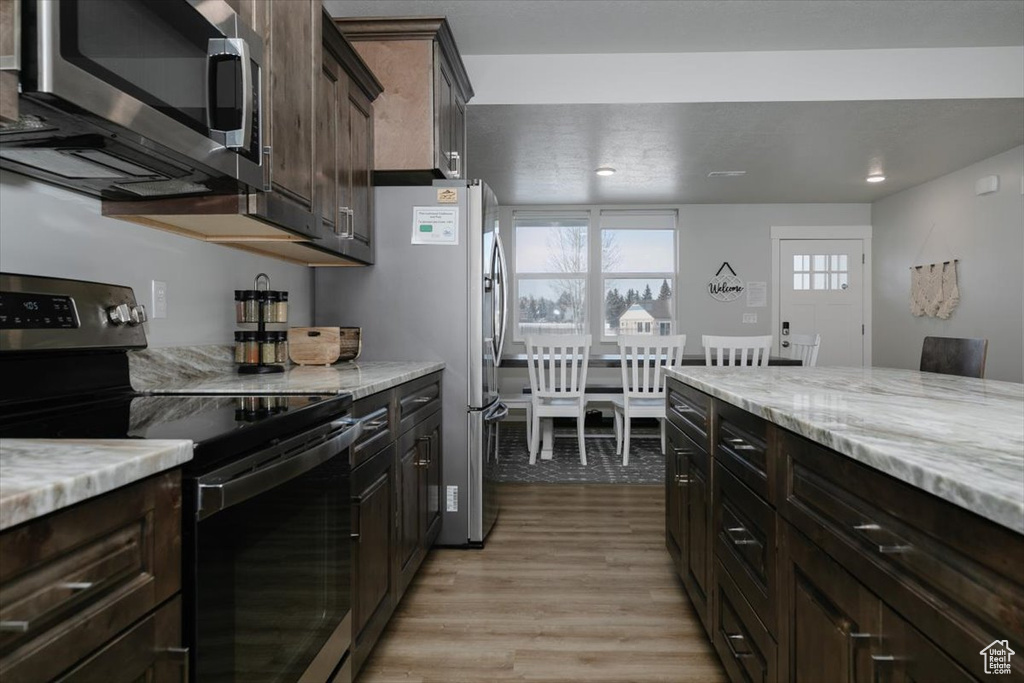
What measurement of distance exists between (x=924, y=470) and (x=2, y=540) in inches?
38.2

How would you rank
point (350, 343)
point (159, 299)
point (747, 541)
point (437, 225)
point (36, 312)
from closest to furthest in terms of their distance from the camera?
1. point (36, 312)
2. point (747, 541)
3. point (159, 299)
4. point (350, 343)
5. point (437, 225)

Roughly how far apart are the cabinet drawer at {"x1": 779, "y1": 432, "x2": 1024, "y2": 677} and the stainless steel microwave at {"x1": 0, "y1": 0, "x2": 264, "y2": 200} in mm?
1338

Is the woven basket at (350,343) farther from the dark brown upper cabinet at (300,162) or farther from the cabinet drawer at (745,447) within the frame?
the cabinet drawer at (745,447)

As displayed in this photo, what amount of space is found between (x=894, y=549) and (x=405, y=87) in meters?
2.79

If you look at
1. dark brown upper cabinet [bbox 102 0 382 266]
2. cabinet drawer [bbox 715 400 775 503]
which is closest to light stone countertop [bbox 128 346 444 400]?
dark brown upper cabinet [bbox 102 0 382 266]

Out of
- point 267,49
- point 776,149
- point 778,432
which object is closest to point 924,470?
point 778,432

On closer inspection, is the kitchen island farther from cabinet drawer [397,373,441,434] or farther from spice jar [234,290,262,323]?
spice jar [234,290,262,323]

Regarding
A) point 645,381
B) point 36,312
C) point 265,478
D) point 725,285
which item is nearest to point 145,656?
point 265,478

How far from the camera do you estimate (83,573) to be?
2.24 feet

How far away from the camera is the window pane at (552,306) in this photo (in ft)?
22.7

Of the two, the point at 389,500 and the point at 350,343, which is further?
the point at 350,343

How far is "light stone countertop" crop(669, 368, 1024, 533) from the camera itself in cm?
66

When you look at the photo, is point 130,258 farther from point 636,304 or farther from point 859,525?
point 636,304

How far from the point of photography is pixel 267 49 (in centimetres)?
168
